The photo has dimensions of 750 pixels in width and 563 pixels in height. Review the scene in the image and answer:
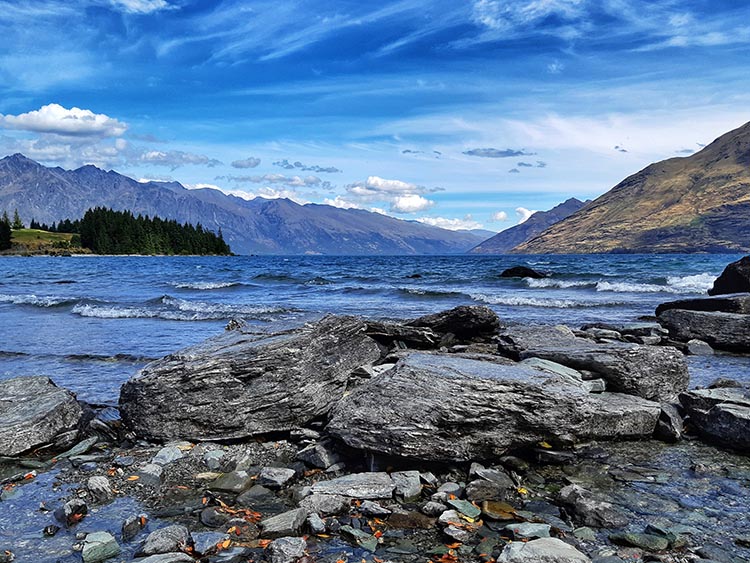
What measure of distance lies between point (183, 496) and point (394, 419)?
289 centimetres

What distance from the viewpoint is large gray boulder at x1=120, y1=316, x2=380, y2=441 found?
28.4 feet

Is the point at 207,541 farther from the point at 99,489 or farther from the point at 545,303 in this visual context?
the point at 545,303

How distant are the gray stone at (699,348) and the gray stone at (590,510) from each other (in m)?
11.8

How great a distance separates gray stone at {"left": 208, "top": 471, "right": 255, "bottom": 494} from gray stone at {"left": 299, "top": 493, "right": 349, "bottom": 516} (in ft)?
3.43

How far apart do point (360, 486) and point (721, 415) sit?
19.1 ft

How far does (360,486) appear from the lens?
6.64 meters

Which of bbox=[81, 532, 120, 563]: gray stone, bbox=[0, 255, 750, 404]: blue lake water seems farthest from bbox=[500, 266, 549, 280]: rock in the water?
bbox=[81, 532, 120, 563]: gray stone

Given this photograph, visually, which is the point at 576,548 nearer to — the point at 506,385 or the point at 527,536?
the point at 527,536

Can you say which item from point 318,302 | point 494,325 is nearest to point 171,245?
point 318,302

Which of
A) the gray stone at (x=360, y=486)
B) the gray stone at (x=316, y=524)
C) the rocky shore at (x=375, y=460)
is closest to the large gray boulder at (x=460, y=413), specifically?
the rocky shore at (x=375, y=460)

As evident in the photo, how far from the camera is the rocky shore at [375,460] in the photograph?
560cm

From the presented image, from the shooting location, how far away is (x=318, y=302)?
115ft

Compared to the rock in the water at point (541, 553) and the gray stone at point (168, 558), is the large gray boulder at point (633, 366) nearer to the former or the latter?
the rock in the water at point (541, 553)

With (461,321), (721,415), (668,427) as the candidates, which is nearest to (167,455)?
(668,427)
